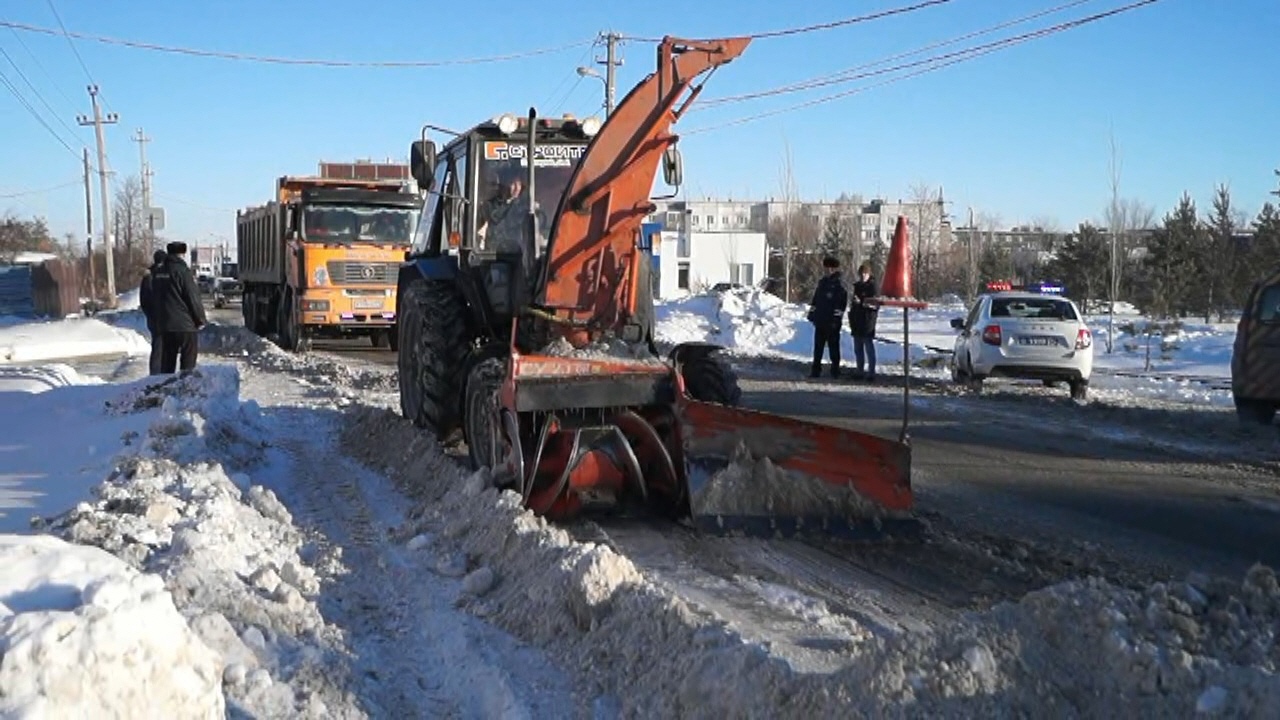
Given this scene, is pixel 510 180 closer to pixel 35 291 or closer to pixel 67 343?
pixel 67 343

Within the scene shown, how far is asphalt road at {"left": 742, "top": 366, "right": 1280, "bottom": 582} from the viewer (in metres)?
7.06

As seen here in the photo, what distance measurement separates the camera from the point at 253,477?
890 centimetres

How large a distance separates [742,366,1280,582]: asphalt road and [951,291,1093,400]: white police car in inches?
71.8

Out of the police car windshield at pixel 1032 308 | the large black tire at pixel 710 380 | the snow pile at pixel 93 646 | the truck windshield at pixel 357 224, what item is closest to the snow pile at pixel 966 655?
the snow pile at pixel 93 646

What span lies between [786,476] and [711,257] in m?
71.3

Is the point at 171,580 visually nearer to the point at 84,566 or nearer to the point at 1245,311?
the point at 84,566

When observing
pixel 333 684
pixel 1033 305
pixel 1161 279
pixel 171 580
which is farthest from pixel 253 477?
pixel 1161 279

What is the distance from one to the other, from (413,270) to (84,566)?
736cm

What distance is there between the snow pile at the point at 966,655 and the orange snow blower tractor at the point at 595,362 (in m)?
1.71

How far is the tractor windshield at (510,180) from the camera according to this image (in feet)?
29.5

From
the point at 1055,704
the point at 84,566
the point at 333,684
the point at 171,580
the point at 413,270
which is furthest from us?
the point at 413,270

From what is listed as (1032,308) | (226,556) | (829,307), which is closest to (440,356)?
(226,556)

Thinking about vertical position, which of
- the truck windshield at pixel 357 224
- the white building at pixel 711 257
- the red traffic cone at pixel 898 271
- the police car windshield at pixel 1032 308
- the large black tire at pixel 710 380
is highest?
the white building at pixel 711 257

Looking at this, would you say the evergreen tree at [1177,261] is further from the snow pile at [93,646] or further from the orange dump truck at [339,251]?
the snow pile at [93,646]
